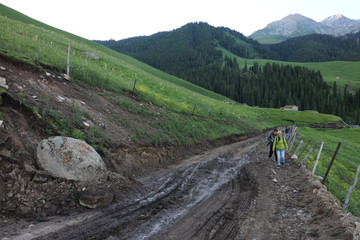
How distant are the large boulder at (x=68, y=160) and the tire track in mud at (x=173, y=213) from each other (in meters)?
1.70

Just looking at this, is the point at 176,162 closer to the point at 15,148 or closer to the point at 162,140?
the point at 162,140

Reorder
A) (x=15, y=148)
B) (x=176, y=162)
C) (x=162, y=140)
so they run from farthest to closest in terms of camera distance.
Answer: (x=162, y=140) < (x=176, y=162) < (x=15, y=148)

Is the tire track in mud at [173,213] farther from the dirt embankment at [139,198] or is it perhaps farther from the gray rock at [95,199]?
the gray rock at [95,199]

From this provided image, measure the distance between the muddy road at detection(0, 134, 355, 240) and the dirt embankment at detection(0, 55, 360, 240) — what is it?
0.03 metres

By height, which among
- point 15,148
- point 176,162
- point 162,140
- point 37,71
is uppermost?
point 37,71

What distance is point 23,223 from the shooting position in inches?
238

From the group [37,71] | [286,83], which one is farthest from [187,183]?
[286,83]

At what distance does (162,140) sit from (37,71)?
29.3 feet

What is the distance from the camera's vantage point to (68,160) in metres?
8.11

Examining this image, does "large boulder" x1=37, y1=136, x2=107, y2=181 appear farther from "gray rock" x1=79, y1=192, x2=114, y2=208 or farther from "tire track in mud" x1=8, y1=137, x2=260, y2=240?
"tire track in mud" x1=8, y1=137, x2=260, y2=240

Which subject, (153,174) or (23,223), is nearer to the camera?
(23,223)

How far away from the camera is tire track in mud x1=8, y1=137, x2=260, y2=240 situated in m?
6.03

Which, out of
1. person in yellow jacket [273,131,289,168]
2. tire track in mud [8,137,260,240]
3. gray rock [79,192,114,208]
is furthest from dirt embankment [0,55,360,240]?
person in yellow jacket [273,131,289,168]

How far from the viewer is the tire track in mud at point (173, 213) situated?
19.8 ft
